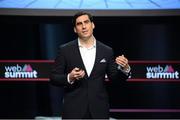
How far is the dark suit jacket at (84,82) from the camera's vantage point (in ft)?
7.79

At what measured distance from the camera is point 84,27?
235 centimetres

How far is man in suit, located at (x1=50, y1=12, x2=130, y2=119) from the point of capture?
237 centimetres

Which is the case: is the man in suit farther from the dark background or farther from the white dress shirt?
the dark background

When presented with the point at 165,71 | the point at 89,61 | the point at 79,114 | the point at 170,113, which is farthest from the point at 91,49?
the point at 170,113

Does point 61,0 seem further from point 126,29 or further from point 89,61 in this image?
point 89,61

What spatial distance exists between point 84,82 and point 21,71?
5.49ft

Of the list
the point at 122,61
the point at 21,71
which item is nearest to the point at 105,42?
the point at 21,71

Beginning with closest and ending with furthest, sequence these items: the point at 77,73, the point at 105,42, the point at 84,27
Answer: the point at 77,73 < the point at 84,27 < the point at 105,42

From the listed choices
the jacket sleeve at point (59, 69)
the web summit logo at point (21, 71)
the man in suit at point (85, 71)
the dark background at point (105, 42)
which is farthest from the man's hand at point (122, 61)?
the web summit logo at point (21, 71)

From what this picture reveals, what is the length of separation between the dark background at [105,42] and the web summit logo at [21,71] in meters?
0.10

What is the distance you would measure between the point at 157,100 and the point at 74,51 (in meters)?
1.88

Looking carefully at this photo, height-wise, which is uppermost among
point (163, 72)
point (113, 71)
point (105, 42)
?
point (105, 42)

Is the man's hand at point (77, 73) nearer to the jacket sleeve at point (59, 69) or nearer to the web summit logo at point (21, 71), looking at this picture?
Result: the jacket sleeve at point (59, 69)

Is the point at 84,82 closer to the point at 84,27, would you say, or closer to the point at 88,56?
the point at 88,56
